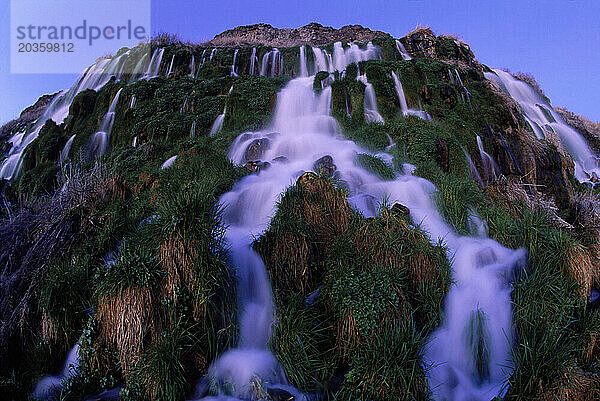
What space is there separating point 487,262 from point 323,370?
10.3 feet

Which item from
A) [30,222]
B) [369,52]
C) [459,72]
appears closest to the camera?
[30,222]

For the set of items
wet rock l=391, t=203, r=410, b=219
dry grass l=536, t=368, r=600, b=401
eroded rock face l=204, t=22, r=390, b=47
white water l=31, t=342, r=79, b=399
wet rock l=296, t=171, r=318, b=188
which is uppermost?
eroded rock face l=204, t=22, r=390, b=47

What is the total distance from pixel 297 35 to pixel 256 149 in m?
22.8

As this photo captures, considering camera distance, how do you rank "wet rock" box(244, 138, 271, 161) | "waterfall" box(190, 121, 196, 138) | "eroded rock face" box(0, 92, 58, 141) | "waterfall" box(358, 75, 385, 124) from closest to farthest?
"wet rock" box(244, 138, 271, 161) < "waterfall" box(358, 75, 385, 124) < "waterfall" box(190, 121, 196, 138) < "eroded rock face" box(0, 92, 58, 141)

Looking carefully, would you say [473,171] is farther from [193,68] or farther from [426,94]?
[193,68]

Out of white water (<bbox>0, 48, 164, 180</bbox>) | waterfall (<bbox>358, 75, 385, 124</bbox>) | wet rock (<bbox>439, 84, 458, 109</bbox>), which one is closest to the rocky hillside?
waterfall (<bbox>358, 75, 385, 124</bbox>)

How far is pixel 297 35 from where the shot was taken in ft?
98.7

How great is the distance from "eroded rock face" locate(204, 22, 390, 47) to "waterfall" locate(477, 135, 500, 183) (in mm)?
19537

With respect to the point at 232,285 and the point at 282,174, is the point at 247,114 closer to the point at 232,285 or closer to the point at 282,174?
the point at 282,174

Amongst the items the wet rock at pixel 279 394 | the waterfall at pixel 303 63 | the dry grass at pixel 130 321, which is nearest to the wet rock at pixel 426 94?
the waterfall at pixel 303 63

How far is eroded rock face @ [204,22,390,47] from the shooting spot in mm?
29125

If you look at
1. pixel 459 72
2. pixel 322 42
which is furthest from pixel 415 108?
pixel 322 42

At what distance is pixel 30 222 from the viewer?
20.1 ft

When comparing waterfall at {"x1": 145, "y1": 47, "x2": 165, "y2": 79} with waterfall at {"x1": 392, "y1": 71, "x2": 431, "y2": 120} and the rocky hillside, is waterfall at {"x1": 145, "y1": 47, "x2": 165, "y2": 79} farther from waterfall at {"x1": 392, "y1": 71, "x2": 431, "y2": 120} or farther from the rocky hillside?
waterfall at {"x1": 392, "y1": 71, "x2": 431, "y2": 120}
